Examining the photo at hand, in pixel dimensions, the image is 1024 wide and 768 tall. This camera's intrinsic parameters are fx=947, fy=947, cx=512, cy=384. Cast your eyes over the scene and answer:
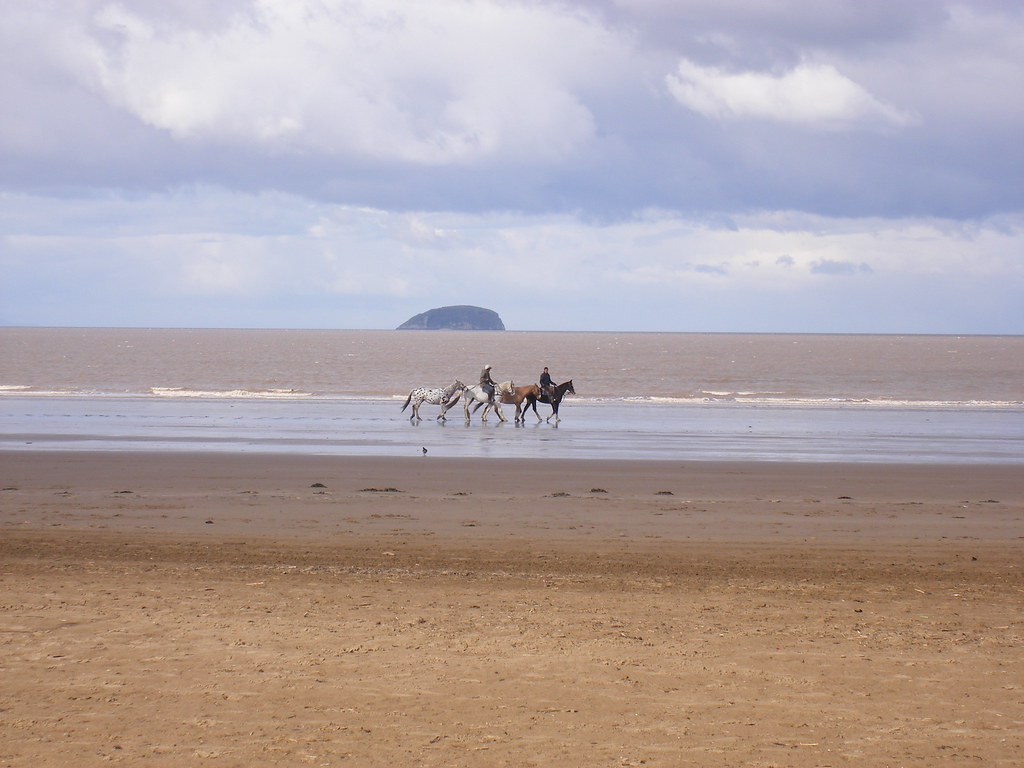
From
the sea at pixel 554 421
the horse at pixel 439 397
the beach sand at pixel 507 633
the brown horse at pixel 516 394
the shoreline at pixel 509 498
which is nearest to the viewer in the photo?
the beach sand at pixel 507 633

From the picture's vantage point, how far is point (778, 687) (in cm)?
568

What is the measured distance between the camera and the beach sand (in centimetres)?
490

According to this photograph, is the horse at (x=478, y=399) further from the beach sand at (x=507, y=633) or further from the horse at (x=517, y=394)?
the beach sand at (x=507, y=633)

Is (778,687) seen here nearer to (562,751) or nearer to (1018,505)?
(562,751)

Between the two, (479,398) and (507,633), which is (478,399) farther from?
(507,633)

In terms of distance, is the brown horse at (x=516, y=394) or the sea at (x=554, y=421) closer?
the sea at (x=554, y=421)

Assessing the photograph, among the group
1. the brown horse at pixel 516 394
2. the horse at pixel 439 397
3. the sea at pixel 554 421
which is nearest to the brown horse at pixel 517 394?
the brown horse at pixel 516 394

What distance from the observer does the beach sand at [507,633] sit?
16.1 feet

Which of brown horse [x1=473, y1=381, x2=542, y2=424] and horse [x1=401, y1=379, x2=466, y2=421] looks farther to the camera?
horse [x1=401, y1=379, x2=466, y2=421]

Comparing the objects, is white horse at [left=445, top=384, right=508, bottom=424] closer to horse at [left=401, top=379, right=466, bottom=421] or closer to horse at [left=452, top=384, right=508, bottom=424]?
horse at [left=452, top=384, right=508, bottom=424]

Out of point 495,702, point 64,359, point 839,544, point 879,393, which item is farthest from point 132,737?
point 64,359

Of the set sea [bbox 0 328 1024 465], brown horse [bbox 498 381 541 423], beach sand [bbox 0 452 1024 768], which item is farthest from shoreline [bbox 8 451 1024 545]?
brown horse [bbox 498 381 541 423]

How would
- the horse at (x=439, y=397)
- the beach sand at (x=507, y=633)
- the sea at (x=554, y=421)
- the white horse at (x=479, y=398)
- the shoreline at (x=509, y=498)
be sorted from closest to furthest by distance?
the beach sand at (x=507, y=633) → the shoreline at (x=509, y=498) → the sea at (x=554, y=421) → the white horse at (x=479, y=398) → the horse at (x=439, y=397)

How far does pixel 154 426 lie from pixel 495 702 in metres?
22.5
